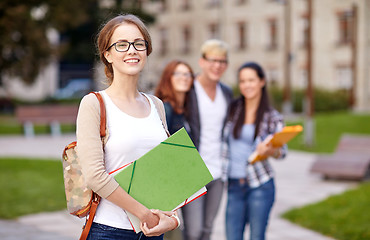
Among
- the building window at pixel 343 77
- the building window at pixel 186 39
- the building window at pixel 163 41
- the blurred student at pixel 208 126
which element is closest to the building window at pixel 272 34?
the building window at pixel 343 77

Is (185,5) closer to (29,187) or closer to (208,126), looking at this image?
(29,187)

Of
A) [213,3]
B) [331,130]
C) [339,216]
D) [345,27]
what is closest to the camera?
[339,216]

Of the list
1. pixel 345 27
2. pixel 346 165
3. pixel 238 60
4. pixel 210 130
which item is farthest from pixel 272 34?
pixel 210 130

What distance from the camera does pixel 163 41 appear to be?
48281 mm

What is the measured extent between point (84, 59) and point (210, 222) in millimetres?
32383

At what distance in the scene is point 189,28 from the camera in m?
46.1

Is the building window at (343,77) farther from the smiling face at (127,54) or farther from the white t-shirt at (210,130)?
the smiling face at (127,54)

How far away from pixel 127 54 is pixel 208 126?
6.96 feet

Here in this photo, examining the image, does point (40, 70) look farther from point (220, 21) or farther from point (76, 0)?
point (220, 21)

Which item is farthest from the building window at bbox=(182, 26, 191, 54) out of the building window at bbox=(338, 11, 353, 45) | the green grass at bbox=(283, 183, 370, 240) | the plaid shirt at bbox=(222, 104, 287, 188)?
the plaid shirt at bbox=(222, 104, 287, 188)

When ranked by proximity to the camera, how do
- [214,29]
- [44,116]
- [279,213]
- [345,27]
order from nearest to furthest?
[279,213], [44,116], [345,27], [214,29]

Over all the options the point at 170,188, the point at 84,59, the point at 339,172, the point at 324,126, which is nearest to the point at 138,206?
the point at 170,188

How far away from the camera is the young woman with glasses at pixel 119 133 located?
93.0 inches

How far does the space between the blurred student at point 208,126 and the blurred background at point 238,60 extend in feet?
1.23
